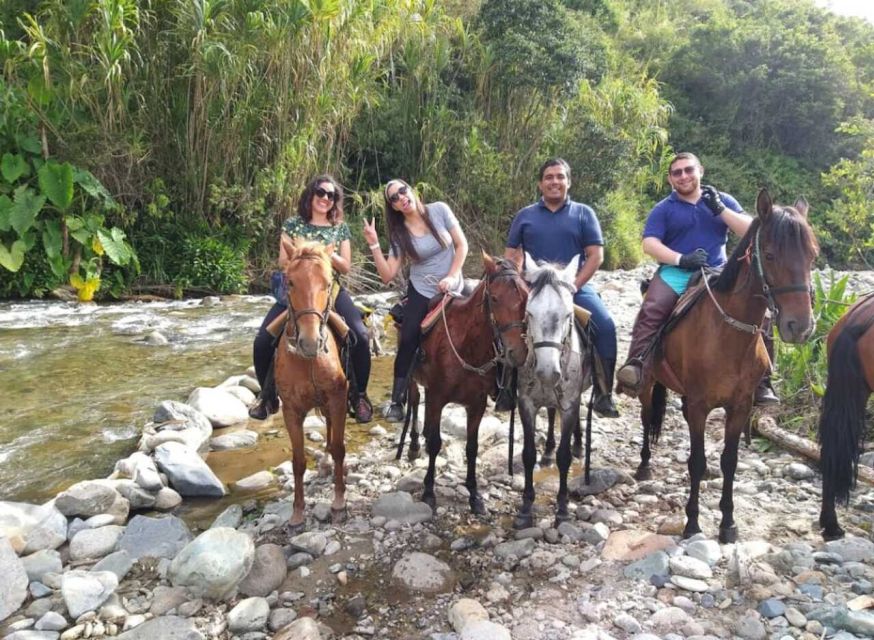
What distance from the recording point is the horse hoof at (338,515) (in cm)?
416

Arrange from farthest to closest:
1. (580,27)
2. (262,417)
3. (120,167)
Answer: (580,27) < (120,167) < (262,417)

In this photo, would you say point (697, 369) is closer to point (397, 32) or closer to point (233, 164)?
point (233, 164)

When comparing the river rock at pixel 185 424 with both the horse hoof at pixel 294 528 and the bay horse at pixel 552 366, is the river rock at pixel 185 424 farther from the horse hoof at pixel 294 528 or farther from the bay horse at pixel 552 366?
the bay horse at pixel 552 366

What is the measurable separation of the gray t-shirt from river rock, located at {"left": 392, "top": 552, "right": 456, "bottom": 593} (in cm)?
198

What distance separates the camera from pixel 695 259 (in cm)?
402

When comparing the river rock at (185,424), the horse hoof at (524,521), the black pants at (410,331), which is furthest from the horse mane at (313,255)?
the river rock at (185,424)

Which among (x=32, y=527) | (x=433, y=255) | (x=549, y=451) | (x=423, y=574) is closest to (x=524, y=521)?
(x=423, y=574)

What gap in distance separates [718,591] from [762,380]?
1.58 metres

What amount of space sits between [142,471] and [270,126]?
10.2m

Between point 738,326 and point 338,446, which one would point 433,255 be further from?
point 738,326

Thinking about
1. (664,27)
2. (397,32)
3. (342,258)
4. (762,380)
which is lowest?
(762,380)

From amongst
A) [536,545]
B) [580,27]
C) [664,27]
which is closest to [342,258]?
[536,545]

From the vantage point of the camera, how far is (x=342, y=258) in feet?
14.0

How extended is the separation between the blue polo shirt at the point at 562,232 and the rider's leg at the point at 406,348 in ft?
3.29
